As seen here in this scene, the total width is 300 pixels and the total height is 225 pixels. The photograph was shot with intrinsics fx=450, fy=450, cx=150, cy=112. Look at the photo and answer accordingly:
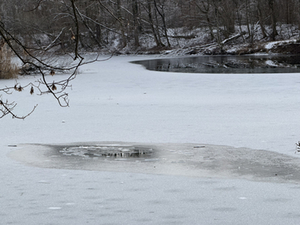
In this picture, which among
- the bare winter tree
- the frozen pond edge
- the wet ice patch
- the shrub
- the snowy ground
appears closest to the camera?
the bare winter tree

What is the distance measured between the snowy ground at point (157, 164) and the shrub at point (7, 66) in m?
3.97

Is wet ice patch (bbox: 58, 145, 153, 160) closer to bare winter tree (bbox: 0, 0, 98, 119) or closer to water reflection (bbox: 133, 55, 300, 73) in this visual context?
bare winter tree (bbox: 0, 0, 98, 119)

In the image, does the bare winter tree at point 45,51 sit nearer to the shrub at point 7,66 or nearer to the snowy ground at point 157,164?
the shrub at point 7,66

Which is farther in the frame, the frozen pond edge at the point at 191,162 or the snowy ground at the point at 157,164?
the frozen pond edge at the point at 191,162

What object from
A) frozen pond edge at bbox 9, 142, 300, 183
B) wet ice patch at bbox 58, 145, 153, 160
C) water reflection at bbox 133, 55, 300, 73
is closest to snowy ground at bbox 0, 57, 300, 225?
frozen pond edge at bbox 9, 142, 300, 183

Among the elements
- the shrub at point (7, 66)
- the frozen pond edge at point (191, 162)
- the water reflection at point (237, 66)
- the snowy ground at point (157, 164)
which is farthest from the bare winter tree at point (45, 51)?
the water reflection at point (237, 66)

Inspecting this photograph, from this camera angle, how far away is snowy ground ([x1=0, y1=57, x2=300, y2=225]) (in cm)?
347

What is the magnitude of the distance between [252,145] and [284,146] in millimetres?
406

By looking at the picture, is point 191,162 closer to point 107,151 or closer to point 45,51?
point 107,151

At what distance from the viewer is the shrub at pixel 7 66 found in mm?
15508

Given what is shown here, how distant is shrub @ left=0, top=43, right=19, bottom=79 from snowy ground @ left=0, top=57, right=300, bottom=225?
13.0 feet

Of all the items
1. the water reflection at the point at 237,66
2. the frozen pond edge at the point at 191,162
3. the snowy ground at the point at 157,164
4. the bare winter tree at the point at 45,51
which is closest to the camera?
the bare winter tree at the point at 45,51

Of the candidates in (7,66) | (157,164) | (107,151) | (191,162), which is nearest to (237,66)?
(7,66)

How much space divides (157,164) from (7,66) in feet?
40.7
